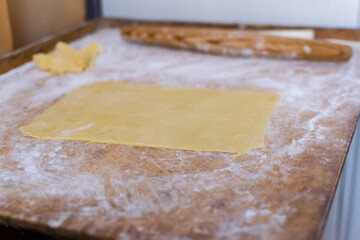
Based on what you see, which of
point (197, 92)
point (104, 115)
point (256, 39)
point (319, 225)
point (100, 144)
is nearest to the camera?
point (319, 225)

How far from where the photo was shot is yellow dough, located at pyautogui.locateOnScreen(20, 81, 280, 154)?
3.09 ft

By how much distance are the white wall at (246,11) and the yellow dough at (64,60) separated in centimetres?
55

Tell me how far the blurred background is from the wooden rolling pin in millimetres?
302

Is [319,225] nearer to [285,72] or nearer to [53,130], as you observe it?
[53,130]

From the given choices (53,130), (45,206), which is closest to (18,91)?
(53,130)

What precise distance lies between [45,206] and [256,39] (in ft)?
3.46

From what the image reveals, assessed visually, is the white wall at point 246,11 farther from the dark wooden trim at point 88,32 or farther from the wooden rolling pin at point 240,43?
the wooden rolling pin at point 240,43

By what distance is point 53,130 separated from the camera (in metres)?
1.01

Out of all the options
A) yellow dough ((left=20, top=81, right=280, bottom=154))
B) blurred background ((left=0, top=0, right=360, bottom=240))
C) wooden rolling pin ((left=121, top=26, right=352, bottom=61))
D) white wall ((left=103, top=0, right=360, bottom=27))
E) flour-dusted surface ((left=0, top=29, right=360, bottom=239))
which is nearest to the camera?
flour-dusted surface ((left=0, top=29, right=360, bottom=239))

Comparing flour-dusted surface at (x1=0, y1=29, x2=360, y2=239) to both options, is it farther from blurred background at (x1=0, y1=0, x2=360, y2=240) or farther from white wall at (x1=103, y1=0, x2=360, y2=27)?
white wall at (x1=103, y1=0, x2=360, y2=27)

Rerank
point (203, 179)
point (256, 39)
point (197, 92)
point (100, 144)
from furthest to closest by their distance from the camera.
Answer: point (256, 39), point (197, 92), point (100, 144), point (203, 179)

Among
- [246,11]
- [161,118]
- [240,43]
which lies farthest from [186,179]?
[246,11]

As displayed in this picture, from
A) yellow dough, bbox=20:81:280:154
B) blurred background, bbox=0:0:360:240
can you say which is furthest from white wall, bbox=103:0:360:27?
yellow dough, bbox=20:81:280:154

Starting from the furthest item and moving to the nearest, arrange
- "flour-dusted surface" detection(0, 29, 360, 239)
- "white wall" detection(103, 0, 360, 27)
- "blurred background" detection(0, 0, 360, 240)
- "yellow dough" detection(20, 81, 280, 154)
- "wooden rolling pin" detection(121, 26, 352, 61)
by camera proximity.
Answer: "white wall" detection(103, 0, 360, 27) → "wooden rolling pin" detection(121, 26, 352, 61) → "blurred background" detection(0, 0, 360, 240) → "yellow dough" detection(20, 81, 280, 154) → "flour-dusted surface" detection(0, 29, 360, 239)
